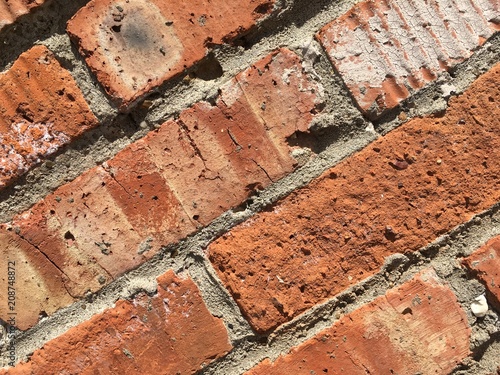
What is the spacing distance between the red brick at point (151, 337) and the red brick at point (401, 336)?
13 centimetres

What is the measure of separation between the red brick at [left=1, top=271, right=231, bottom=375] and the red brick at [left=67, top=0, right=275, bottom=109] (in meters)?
0.26

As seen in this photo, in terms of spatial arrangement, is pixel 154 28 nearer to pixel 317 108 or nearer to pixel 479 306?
pixel 317 108

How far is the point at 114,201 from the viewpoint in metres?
0.75

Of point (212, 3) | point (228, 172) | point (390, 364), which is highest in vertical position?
point (212, 3)

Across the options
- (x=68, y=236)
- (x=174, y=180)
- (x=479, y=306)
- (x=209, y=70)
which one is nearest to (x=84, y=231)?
(x=68, y=236)

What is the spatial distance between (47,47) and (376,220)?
433 mm

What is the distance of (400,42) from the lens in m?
0.71

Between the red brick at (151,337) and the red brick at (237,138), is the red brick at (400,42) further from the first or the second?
the red brick at (151,337)

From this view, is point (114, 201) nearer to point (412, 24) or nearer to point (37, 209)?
point (37, 209)

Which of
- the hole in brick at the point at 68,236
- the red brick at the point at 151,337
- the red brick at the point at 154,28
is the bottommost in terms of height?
the red brick at the point at 151,337

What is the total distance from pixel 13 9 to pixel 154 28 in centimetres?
17

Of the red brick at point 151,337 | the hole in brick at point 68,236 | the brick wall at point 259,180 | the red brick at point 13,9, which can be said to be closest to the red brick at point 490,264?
the brick wall at point 259,180

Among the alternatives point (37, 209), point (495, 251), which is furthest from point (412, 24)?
point (37, 209)

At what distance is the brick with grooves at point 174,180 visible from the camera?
72 centimetres
